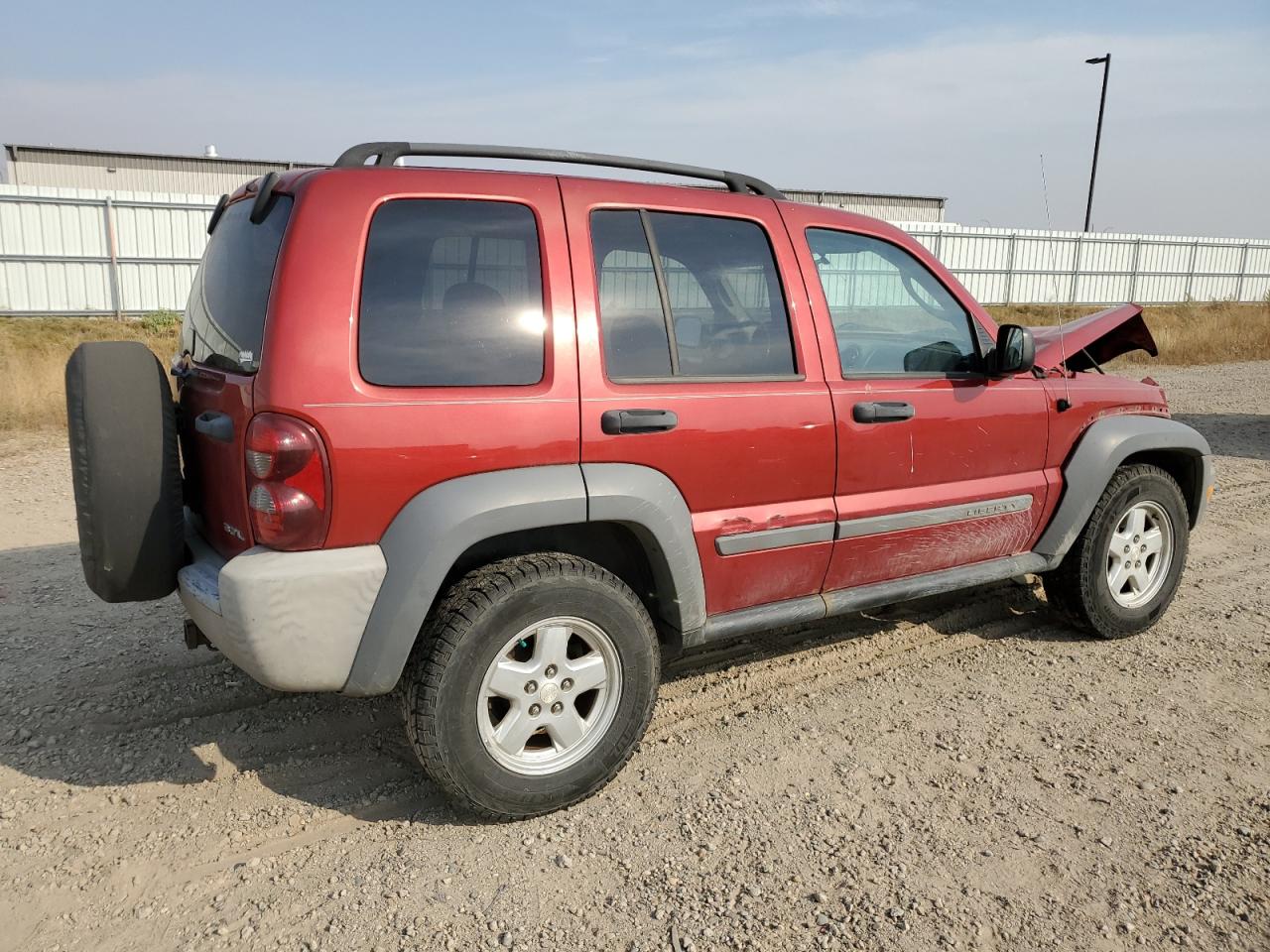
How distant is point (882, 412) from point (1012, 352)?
0.65m

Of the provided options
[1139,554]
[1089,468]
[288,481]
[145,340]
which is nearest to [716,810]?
[288,481]

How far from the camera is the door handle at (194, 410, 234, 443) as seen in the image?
2.57 m

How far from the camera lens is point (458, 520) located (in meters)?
2.56

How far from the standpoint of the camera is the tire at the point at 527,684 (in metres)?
2.65

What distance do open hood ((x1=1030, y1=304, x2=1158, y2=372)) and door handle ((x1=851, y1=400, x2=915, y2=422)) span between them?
0.91 m

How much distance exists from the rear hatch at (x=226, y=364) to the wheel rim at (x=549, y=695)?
854mm

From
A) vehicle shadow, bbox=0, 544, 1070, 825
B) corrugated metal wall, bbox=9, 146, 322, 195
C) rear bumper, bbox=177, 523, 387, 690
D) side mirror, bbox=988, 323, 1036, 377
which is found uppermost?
corrugated metal wall, bbox=9, 146, 322, 195

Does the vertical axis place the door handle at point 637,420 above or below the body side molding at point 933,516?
above

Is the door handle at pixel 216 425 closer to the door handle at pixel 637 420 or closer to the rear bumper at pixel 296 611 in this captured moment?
the rear bumper at pixel 296 611

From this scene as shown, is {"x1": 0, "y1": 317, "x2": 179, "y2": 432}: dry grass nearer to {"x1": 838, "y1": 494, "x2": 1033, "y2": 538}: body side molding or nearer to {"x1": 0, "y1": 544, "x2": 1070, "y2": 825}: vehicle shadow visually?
{"x1": 0, "y1": 544, "x2": 1070, "y2": 825}: vehicle shadow

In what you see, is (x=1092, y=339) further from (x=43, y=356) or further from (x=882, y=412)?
(x=43, y=356)

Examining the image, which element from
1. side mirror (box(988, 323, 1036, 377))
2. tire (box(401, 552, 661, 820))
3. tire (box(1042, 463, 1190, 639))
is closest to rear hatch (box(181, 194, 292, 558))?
tire (box(401, 552, 661, 820))

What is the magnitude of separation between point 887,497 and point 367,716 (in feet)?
6.97

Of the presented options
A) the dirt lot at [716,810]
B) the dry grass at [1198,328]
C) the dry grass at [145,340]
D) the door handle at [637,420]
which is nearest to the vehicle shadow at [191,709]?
the dirt lot at [716,810]
